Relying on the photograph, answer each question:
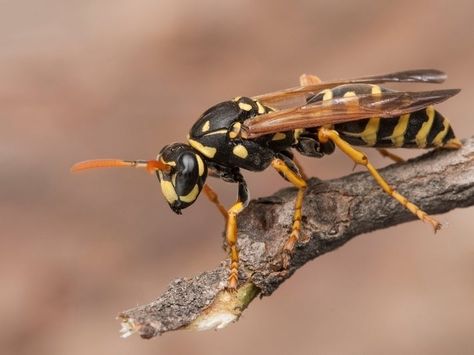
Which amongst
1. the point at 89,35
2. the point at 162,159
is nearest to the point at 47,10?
the point at 89,35

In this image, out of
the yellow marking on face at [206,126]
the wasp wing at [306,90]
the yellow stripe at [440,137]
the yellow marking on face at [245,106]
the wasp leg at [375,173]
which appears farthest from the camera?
the wasp wing at [306,90]

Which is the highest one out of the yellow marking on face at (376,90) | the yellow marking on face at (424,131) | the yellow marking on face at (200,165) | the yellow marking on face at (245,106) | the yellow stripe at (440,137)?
the yellow marking on face at (245,106)

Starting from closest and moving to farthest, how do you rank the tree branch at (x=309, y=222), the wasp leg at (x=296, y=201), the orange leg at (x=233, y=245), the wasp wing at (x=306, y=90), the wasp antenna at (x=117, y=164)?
the tree branch at (x=309, y=222)
the orange leg at (x=233, y=245)
the wasp leg at (x=296, y=201)
the wasp antenna at (x=117, y=164)
the wasp wing at (x=306, y=90)

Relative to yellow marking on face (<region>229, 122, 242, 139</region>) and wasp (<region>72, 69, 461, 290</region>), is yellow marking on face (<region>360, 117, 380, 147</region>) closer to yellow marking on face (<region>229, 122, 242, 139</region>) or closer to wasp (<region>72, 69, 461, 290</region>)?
wasp (<region>72, 69, 461, 290</region>)

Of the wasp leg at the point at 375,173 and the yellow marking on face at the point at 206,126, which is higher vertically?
the yellow marking on face at the point at 206,126

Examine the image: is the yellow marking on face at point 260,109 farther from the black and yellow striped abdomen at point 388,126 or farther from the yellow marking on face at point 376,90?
the yellow marking on face at point 376,90

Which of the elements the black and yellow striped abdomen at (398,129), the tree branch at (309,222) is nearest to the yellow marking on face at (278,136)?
the black and yellow striped abdomen at (398,129)

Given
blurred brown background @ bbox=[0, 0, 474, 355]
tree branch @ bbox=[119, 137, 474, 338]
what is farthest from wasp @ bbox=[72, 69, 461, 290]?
blurred brown background @ bbox=[0, 0, 474, 355]
